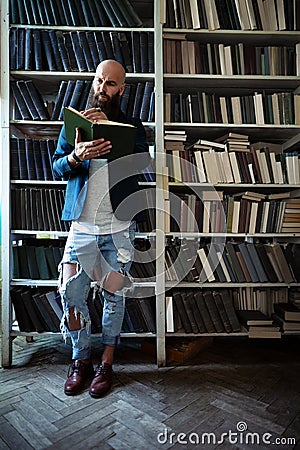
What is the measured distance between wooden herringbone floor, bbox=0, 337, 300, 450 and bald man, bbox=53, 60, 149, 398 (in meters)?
0.15

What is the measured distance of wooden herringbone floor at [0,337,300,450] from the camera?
1.16 m

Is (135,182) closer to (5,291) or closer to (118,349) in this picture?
(5,291)

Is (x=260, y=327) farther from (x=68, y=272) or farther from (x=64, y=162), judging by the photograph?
(x=64, y=162)

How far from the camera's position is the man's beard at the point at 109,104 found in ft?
4.99

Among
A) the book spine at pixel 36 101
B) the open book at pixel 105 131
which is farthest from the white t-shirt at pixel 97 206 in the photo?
the book spine at pixel 36 101

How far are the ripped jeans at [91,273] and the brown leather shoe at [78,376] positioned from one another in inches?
1.2

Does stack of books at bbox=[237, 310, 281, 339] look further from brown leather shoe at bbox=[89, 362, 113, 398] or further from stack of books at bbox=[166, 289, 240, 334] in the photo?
brown leather shoe at bbox=[89, 362, 113, 398]

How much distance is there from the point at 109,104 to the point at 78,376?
128 cm

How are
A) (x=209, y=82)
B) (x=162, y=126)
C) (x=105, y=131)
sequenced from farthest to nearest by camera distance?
1. (x=209, y=82)
2. (x=162, y=126)
3. (x=105, y=131)

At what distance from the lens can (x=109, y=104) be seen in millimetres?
1533

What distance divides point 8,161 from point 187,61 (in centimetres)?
112

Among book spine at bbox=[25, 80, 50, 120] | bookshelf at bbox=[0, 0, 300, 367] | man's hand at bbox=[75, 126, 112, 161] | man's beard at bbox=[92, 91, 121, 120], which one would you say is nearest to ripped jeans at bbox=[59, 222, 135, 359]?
bookshelf at bbox=[0, 0, 300, 367]

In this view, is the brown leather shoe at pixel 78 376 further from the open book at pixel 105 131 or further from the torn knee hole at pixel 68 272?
the open book at pixel 105 131

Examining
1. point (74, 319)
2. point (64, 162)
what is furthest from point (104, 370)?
point (64, 162)
